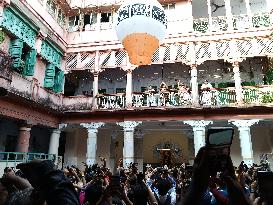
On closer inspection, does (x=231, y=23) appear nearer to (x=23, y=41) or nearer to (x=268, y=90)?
(x=268, y=90)

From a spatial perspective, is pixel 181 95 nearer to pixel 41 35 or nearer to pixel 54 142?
pixel 54 142

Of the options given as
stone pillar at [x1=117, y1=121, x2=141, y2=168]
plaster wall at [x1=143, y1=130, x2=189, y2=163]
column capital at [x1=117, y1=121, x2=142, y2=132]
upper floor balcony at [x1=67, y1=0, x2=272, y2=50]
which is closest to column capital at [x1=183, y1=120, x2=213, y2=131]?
column capital at [x1=117, y1=121, x2=142, y2=132]

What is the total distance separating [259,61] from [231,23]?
3.48 m

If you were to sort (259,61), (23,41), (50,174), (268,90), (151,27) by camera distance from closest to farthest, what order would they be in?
(50,174) → (151,27) → (23,41) → (268,90) → (259,61)

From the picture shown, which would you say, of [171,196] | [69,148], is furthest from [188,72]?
[171,196]

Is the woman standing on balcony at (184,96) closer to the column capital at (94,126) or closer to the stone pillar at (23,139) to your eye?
the column capital at (94,126)

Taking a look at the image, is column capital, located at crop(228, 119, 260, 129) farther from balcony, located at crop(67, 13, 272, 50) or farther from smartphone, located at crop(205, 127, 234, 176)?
smartphone, located at crop(205, 127, 234, 176)

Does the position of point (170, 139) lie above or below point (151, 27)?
below

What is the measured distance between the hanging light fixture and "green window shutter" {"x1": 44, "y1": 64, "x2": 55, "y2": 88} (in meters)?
10.1

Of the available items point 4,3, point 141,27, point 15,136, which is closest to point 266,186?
point 141,27

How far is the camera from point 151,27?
6355mm

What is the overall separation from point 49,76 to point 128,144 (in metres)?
5.85

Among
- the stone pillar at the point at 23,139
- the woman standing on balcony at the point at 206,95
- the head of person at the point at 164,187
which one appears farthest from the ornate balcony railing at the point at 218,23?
the head of person at the point at 164,187

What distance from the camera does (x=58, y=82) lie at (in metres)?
16.9
